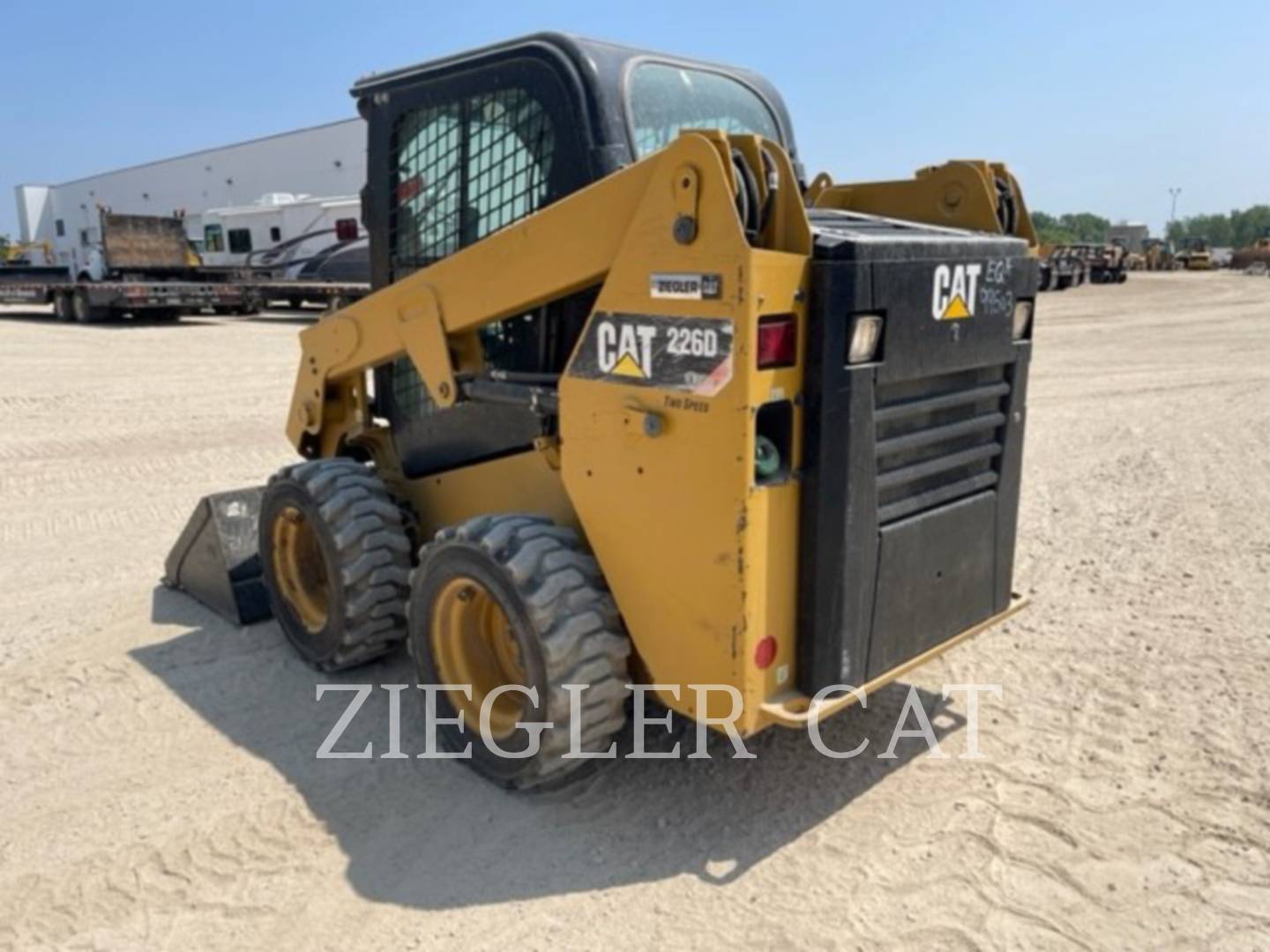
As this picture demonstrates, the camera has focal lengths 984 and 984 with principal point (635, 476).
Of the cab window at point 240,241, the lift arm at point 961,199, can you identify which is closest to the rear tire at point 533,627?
the lift arm at point 961,199

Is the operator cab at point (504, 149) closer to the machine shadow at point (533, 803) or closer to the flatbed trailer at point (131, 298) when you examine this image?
the machine shadow at point (533, 803)

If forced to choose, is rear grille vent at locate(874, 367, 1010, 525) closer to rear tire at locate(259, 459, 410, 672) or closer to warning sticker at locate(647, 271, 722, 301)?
warning sticker at locate(647, 271, 722, 301)

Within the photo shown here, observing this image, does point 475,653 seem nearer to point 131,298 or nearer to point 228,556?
point 228,556

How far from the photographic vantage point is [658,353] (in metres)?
2.74

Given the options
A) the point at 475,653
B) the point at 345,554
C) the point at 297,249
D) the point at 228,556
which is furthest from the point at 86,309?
the point at 475,653

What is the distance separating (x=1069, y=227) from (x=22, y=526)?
141 metres

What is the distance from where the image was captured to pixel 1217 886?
274 cm

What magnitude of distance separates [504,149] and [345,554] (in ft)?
5.41

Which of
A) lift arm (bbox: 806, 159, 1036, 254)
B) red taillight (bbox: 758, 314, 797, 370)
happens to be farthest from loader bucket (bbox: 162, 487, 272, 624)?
lift arm (bbox: 806, 159, 1036, 254)

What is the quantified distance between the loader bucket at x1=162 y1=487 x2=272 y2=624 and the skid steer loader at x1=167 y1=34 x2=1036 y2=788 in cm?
75

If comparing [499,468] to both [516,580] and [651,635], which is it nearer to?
[516,580]

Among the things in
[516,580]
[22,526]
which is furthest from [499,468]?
[22,526]

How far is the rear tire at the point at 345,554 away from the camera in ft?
12.6

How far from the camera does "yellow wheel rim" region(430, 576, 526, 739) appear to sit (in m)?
3.37
